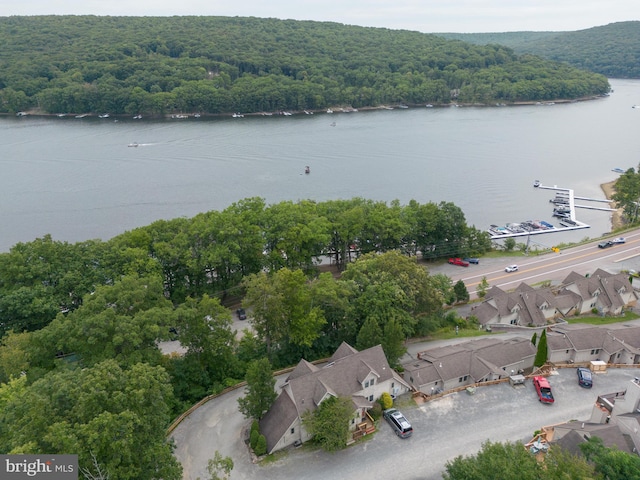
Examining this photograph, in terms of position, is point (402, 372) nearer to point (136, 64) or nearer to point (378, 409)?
point (378, 409)

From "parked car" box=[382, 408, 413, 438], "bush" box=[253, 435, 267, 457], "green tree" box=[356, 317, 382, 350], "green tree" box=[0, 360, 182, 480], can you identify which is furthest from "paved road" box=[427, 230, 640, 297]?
"green tree" box=[0, 360, 182, 480]

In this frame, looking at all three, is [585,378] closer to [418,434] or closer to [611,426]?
[611,426]

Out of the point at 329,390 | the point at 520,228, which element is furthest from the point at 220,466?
the point at 520,228

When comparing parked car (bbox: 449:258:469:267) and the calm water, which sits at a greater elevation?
the calm water

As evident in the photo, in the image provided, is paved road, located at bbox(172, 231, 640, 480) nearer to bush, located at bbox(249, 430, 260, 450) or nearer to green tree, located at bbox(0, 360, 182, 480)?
bush, located at bbox(249, 430, 260, 450)

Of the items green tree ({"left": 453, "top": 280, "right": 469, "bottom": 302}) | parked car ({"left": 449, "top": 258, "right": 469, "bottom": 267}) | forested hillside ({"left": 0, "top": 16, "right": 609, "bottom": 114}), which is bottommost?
Answer: parked car ({"left": 449, "top": 258, "right": 469, "bottom": 267})

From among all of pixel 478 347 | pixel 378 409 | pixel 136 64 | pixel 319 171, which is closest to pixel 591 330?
pixel 478 347

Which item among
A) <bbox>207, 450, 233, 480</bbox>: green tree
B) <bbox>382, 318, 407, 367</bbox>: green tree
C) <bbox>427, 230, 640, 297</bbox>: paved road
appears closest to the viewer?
<bbox>207, 450, 233, 480</bbox>: green tree

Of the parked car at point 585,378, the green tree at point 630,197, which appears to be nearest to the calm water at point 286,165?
the green tree at point 630,197
